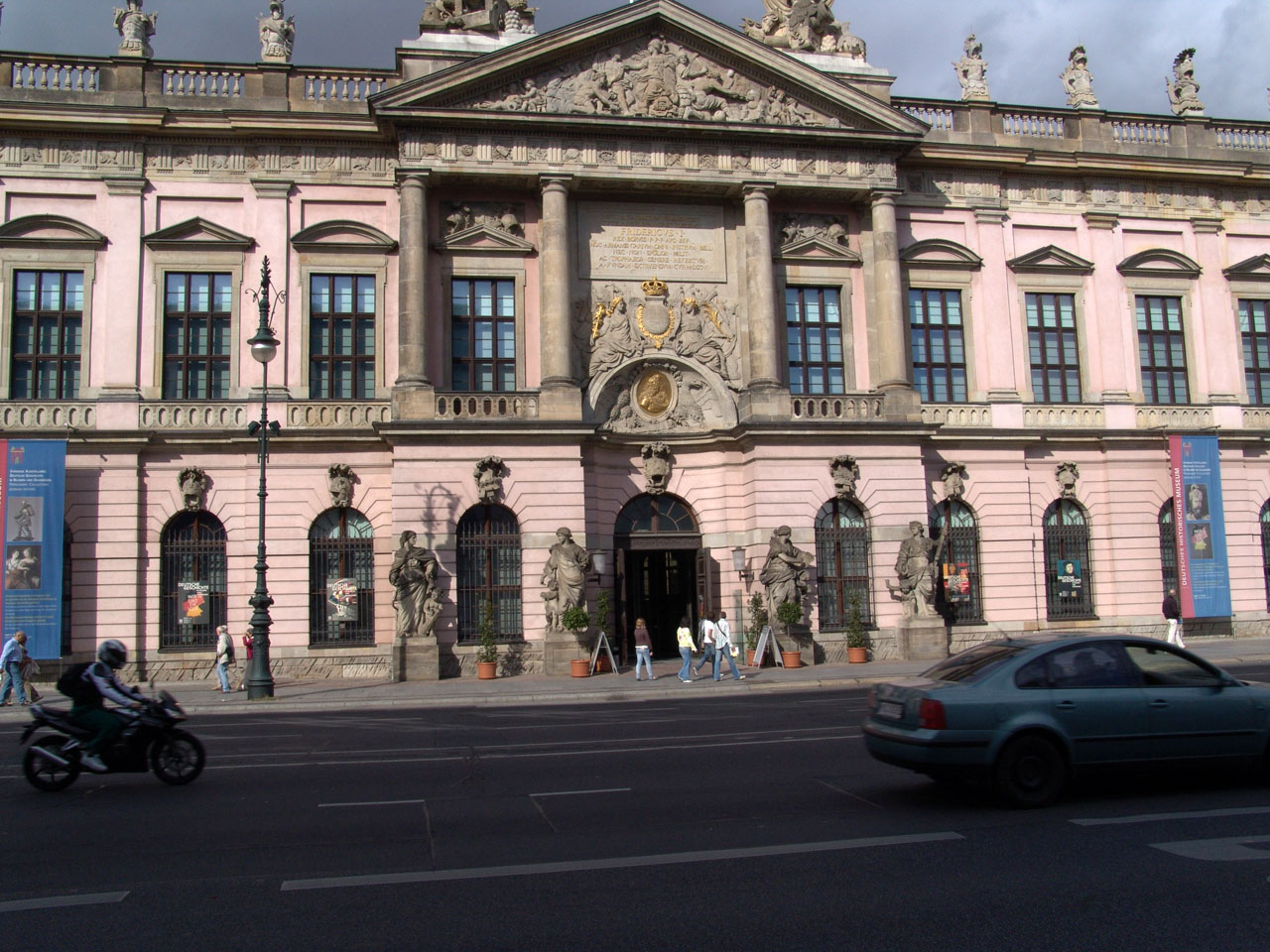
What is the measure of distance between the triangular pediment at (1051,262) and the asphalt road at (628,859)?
2482cm

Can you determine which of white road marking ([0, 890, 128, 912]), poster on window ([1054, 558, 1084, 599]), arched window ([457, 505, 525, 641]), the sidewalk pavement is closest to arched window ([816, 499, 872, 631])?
the sidewalk pavement

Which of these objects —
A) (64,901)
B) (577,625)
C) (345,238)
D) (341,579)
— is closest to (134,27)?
(345,238)

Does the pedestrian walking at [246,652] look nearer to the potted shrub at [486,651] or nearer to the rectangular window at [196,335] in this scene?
the potted shrub at [486,651]

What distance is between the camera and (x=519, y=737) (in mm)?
15508

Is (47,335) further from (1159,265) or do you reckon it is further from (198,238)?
(1159,265)

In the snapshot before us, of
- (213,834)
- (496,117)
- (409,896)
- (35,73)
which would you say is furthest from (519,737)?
(35,73)

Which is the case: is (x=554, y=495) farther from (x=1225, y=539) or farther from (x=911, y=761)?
(x=1225, y=539)

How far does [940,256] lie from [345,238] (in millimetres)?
18439

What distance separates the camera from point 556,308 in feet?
95.6

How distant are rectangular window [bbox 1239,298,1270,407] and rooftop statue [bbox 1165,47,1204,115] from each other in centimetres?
702

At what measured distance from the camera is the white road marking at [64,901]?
701 cm

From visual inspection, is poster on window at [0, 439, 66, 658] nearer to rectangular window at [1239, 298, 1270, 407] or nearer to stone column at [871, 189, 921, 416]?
stone column at [871, 189, 921, 416]

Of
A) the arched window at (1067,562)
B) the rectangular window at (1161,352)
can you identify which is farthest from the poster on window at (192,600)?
the rectangular window at (1161,352)

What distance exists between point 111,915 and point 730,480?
2483cm
